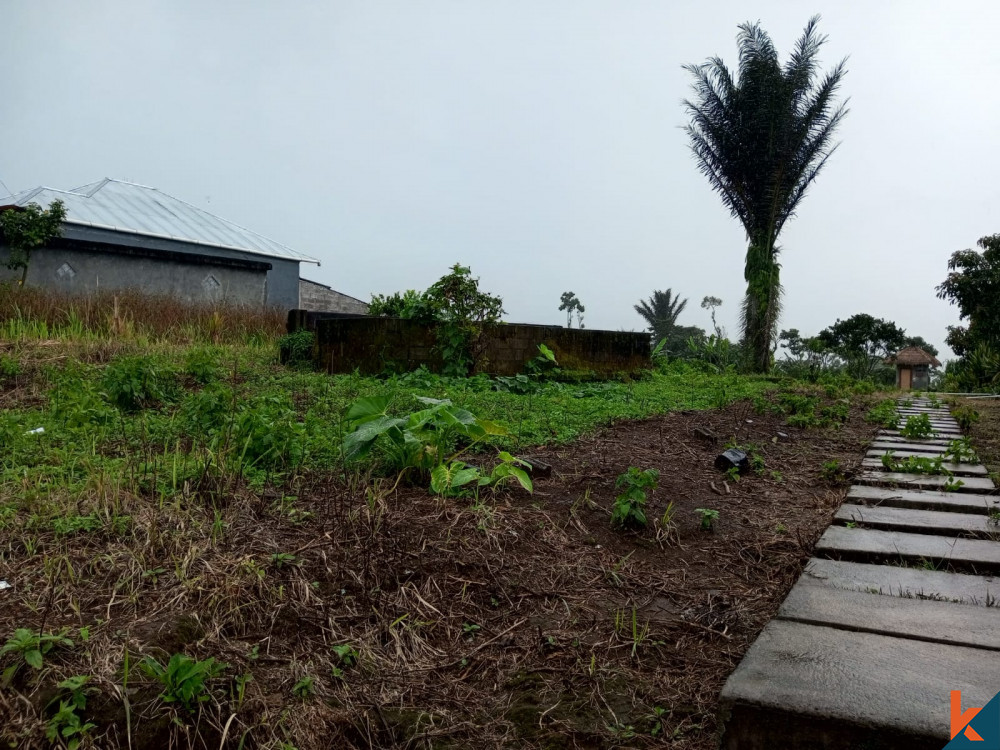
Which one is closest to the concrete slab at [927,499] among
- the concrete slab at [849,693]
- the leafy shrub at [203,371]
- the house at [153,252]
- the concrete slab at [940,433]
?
the concrete slab at [849,693]

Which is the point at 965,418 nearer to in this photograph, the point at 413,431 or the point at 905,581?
the point at 905,581

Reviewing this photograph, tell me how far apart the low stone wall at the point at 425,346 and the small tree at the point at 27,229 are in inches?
344

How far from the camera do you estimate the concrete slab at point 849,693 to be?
1268mm

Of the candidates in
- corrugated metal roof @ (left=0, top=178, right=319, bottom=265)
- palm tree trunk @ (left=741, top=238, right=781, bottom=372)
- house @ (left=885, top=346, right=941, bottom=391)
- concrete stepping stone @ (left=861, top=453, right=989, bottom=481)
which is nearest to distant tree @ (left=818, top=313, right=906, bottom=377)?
house @ (left=885, top=346, right=941, bottom=391)

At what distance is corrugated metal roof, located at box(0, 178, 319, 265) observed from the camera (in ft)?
66.0

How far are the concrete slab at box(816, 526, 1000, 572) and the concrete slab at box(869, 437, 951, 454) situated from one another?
236 centimetres

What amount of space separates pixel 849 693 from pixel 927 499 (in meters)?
2.26

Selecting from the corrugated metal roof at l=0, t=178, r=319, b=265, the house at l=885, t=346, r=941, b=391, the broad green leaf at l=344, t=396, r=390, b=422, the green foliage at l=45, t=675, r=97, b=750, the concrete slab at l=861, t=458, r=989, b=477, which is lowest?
the green foliage at l=45, t=675, r=97, b=750

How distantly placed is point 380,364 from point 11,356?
3810 millimetres

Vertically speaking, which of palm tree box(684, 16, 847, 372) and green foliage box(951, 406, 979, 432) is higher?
palm tree box(684, 16, 847, 372)

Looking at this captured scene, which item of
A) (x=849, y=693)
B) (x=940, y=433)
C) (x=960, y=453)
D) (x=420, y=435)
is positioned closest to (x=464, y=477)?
(x=420, y=435)

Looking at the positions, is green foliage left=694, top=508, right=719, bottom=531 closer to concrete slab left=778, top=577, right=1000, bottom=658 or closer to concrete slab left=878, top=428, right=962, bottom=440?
concrete slab left=778, top=577, right=1000, bottom=658

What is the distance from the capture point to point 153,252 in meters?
15.7

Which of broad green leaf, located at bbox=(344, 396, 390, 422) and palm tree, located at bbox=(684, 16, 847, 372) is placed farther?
palm tree, located at bbox=(684, 16, 847, 372)
